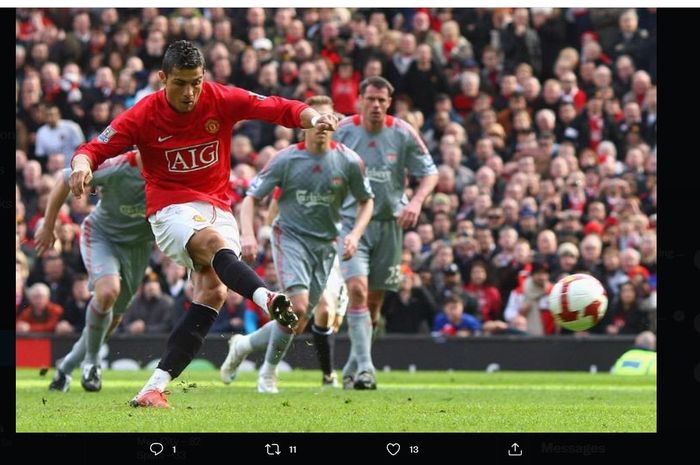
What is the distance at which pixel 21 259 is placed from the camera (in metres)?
15.9

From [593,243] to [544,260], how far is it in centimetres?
61

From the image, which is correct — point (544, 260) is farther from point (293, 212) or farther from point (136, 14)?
point (136, 14)

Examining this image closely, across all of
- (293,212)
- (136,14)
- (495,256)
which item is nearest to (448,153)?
(495,256)

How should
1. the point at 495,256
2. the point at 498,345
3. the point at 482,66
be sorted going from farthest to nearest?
the point at 482,66 < the point at 495,256 < the point at 498,345

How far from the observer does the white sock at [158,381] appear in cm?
784

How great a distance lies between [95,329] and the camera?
433 inches

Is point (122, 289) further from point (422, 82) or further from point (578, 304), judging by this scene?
point (422, 82)

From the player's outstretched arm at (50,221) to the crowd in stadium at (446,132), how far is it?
530 centimetres

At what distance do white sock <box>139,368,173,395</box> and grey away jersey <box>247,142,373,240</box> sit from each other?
3281mm

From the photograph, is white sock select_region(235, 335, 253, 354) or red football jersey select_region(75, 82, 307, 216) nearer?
red football jersey select_region(75, 82, 307, 216)

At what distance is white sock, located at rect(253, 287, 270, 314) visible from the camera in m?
7.22

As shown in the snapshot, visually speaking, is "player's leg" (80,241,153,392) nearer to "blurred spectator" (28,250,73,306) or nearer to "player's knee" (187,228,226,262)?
"player's knee" (187,228,226,262)

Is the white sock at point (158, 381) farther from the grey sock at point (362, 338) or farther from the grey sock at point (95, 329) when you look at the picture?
the grey sock at point (362, 338)

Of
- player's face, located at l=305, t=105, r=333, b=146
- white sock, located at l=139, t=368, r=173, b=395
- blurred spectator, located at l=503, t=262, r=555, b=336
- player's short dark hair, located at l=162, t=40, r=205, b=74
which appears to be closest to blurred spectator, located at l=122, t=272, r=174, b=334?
blurred spectator, located at l=503, t=262, r=555, b=336
